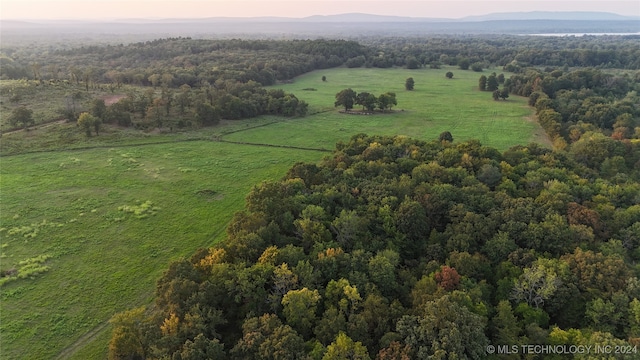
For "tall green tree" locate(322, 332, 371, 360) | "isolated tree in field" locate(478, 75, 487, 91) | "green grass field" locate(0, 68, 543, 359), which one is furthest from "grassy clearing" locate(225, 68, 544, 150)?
"tall green tree" locate(322, 332, 371, 360)

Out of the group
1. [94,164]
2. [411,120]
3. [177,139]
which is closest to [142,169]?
[94,164]

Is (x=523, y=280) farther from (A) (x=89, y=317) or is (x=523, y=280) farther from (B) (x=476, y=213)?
(A) (x=89, y=317)

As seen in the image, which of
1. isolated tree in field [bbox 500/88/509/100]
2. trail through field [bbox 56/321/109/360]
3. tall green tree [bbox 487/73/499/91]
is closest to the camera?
trail through field [bbox 56/321/109/360]

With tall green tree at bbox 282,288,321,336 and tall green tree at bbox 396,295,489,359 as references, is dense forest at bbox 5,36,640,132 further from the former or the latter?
tall green tree at bbox 282,288,321,336

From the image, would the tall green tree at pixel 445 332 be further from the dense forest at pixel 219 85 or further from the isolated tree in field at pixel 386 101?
the isolated tree in field at pixel 386 101

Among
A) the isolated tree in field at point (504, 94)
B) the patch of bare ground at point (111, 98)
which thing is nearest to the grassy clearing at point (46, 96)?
the patch of bare ground at point (111, 98)

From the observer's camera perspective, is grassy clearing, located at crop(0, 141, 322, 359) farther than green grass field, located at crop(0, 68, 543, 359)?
No

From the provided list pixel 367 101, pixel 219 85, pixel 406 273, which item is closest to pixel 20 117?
pixel 219 85
